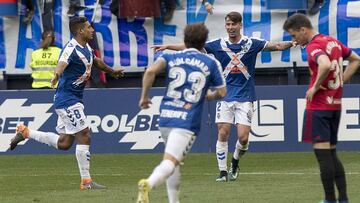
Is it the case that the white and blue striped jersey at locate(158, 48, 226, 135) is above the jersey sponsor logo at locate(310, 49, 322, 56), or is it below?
below

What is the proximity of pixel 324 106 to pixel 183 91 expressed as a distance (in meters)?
1.60

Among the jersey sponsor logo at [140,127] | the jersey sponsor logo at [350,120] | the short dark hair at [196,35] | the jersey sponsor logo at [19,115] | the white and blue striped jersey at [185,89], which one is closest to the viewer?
the white and blue striped jersey at [185,89]

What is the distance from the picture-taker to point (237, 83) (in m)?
16.7

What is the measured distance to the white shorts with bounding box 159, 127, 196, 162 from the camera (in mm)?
11742

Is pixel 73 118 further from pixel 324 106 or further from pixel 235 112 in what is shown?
pixel 324 106

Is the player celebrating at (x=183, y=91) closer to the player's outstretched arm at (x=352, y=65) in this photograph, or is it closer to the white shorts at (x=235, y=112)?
the player's outstretched arm at (x=352, y=65)

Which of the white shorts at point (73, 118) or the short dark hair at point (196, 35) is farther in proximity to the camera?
the white shorts at point (73, 118)

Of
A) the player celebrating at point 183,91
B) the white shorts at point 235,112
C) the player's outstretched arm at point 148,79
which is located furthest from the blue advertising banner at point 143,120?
the player's outstretched arm at point 148,79

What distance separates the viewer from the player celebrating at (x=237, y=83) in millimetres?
16672

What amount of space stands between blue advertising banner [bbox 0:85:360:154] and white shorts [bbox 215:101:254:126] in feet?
14.4

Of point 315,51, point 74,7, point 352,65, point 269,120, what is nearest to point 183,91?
point 315,51

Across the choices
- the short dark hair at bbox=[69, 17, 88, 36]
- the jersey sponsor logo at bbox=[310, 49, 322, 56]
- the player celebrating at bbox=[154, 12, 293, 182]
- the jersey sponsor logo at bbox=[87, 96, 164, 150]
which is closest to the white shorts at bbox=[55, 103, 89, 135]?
the short dark hair at bbox=[69, 17, 88, 36]

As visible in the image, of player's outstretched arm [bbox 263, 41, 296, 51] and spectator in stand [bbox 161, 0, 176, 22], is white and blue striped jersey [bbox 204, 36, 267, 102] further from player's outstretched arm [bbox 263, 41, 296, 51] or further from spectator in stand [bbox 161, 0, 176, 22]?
spectator in stand [bbox 161, 0, 176, 22]

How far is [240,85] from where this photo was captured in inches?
659
